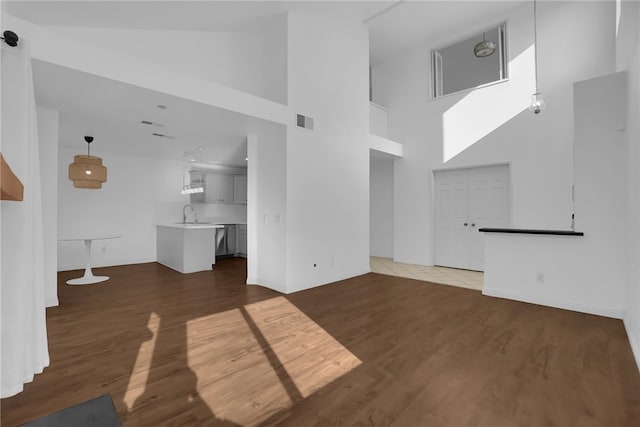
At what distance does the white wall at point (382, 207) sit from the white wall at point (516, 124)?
480 millimetres

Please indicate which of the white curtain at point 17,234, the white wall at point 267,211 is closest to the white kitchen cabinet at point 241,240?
the white wall at point 267,211

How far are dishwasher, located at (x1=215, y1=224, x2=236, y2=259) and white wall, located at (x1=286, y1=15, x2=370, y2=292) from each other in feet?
12.1

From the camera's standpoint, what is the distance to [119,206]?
6.41 meters

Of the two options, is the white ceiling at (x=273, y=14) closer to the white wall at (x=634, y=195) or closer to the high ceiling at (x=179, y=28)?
the high ceiling at (x=179, y=28)

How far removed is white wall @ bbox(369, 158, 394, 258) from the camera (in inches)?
289

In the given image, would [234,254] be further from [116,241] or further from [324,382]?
[324,382]

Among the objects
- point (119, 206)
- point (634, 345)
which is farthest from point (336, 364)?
point (119, 206)

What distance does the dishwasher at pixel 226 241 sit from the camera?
7.35 m

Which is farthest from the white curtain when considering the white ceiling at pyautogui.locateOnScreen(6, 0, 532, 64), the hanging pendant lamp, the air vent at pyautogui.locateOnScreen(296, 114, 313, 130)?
the hanging pendant lamp

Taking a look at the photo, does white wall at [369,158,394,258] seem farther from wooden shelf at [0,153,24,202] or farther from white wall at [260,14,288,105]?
wooden shelf at [0,153,24,202]

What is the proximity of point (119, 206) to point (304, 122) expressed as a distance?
4817 millimetres

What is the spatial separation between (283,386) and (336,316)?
139cm

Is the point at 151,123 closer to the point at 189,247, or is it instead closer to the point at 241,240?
the point at 189,247

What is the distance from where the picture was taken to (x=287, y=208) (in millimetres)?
4211
